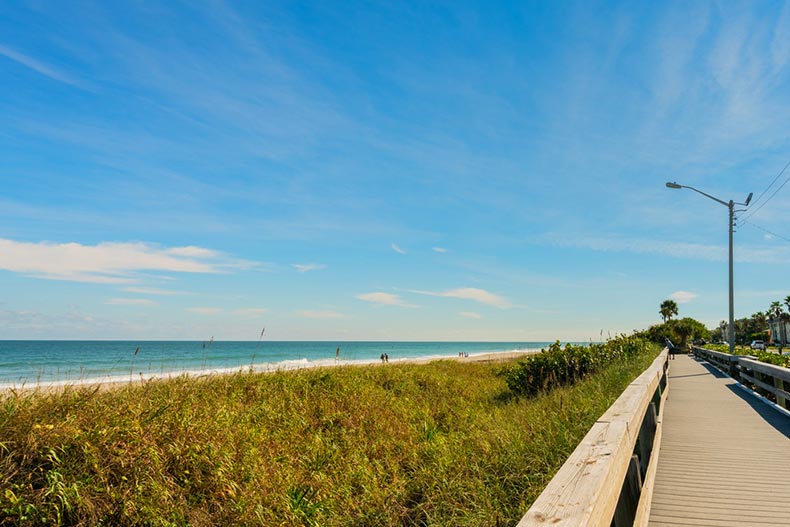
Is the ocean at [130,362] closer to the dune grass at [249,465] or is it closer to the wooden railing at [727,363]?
the dune grass at [249,465]

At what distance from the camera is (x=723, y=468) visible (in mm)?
5570

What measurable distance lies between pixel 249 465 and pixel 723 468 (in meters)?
5.96

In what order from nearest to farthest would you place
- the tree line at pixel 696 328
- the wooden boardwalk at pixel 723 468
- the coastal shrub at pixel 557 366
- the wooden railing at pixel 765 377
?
the wooden boardwalk at pixel 723 468
the wooden railing at pixel 765 377
the coastal shrub at pixel 557 366
the tree line at pixel 696 328

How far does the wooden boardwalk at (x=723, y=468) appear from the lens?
4199 mm

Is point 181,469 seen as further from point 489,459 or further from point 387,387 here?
point 387,387

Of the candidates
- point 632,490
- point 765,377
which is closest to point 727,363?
point 765,377

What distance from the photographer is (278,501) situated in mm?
6551

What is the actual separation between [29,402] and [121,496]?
2.41 meters

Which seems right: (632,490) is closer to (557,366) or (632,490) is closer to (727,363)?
(557,366)

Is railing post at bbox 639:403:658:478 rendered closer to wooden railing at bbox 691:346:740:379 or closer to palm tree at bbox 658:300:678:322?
wooden railing at bbox 691:346:740:379

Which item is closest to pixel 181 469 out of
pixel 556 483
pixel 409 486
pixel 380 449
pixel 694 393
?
pixel 409 486

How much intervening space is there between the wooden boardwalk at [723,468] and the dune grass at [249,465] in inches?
39.8

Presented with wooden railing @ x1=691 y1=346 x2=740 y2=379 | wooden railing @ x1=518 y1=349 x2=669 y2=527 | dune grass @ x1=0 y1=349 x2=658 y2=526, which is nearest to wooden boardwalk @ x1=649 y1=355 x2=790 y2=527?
wooden railing @ x1=518 y1=349 x2=669 y2=527

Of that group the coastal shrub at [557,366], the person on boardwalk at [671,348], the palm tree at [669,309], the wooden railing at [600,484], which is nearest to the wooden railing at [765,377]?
the coastal shrub at [557,366]
